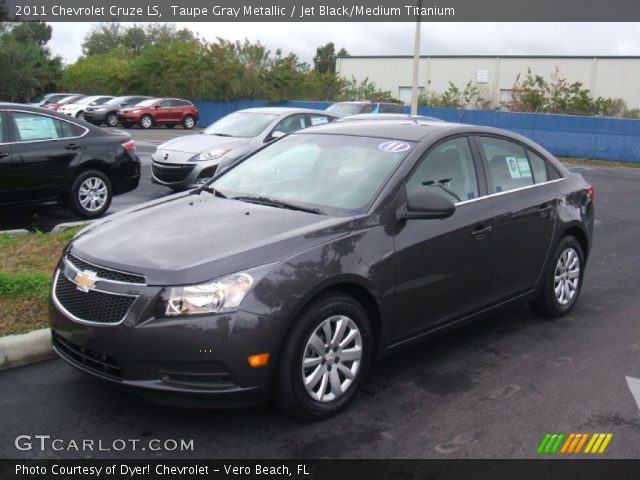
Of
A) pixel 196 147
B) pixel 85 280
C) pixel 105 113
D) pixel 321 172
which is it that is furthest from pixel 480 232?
pixel 105 113

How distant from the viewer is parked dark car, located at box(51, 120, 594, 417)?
3.64m

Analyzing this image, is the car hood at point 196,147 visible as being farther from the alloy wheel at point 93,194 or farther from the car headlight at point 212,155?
the alloy wheel at point 93,194

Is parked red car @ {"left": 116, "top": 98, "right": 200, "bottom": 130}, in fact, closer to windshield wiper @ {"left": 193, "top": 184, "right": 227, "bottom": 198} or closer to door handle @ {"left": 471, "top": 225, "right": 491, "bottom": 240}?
windshield wiper @ {"left": 193, "top": 184, "right": 227, "bottom": 198}

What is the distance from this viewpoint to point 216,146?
1172 centimetres

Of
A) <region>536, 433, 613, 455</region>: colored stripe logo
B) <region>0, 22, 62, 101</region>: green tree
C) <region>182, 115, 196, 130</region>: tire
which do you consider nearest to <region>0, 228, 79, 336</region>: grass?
<region>536, 433, 613, 455</region>: colored stripe logo

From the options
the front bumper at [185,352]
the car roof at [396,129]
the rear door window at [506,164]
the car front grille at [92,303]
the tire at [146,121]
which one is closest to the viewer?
the front bumper at [185,352]

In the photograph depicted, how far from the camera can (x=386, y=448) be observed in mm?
3721

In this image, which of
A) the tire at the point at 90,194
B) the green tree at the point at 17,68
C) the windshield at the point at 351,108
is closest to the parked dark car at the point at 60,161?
the tire at the point at 90,194

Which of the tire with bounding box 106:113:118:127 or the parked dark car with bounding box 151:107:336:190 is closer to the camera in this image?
the parked dark car with bounding box 151:107:336:190

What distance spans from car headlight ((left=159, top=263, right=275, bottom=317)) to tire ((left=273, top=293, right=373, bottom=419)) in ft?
1.27

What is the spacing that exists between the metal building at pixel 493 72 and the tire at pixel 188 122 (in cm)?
1780

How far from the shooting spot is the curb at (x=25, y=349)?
4656 millimetres

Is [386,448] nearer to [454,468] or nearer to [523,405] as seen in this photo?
[454,468]

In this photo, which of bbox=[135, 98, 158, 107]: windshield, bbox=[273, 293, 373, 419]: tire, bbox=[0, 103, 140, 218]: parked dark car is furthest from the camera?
bbox=[135, 98, 158, 107]: windshield
